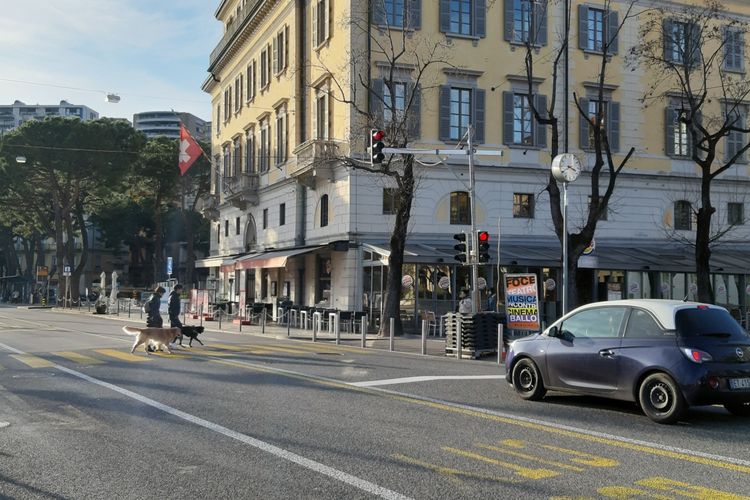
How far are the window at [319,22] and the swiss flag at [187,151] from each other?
8617mm

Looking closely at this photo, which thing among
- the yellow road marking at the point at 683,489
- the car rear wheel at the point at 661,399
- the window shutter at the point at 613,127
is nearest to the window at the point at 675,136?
the window shutter at the point at 613,127

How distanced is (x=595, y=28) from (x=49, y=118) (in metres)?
37.1

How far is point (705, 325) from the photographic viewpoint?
31.0 feet

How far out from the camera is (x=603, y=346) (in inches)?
393

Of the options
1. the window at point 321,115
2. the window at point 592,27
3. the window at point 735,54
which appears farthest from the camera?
the window at point 735,54

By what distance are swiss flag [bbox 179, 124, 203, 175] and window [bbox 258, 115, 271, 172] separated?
13.1ft

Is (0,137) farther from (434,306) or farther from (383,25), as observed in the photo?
(434,306)

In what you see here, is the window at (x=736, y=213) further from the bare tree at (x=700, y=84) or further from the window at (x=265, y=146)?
the window at (x=265, y=146)

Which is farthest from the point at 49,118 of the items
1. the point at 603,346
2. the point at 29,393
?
the point at 603,346

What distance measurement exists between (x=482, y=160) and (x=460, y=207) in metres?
2.17

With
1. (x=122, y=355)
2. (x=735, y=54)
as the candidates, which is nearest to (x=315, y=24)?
(x=735, y=54)

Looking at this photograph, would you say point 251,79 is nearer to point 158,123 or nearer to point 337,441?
point 337,441

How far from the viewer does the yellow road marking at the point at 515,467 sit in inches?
254

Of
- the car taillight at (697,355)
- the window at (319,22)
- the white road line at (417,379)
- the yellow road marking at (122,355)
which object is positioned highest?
the window at (319,22)
